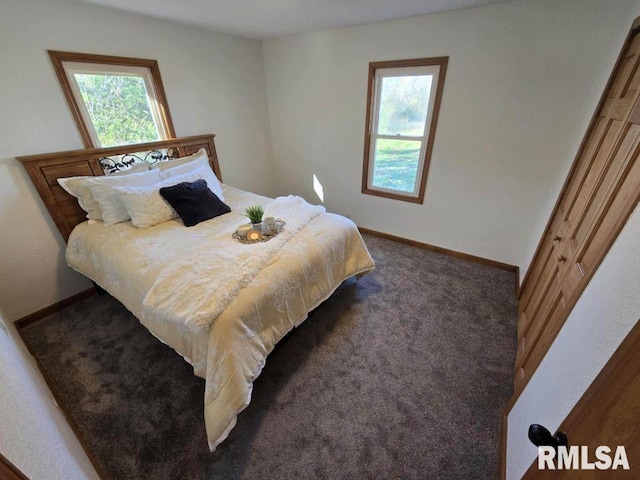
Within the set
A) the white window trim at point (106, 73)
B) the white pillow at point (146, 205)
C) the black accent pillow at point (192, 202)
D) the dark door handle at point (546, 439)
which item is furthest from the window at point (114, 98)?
the dark door handle at point (546, 439)

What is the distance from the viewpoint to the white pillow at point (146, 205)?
2062mm

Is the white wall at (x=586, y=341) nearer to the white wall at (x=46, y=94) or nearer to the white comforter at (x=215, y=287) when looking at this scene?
the white comforter at (x=215, y=287)

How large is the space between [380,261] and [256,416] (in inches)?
74.7

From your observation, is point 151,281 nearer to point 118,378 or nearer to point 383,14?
point 118,378

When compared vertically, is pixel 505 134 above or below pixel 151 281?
above

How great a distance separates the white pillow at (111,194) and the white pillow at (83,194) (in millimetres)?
62

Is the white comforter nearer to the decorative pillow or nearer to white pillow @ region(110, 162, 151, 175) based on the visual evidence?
white pillow @ region(110, 162, 151, 175)

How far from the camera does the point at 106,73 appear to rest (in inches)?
88.4

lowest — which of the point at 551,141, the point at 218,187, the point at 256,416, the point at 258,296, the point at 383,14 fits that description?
the point at 256,416

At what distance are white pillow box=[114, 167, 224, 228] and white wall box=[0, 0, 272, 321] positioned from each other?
67cm

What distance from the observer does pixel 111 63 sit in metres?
2.21

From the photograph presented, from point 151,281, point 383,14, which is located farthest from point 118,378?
point 383,14

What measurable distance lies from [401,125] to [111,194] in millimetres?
2797

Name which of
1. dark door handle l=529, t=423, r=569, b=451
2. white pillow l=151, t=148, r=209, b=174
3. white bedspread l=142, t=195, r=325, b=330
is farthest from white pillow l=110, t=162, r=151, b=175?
dark door handle l=529, t=423, r=569, b=451
